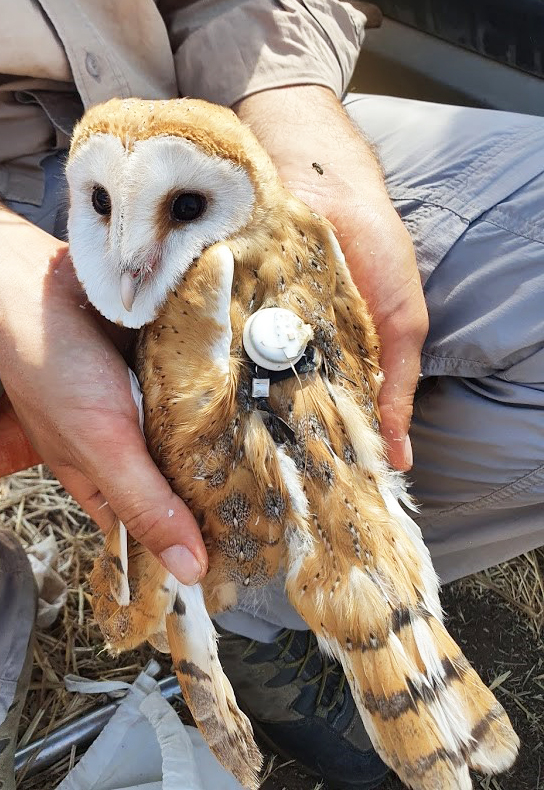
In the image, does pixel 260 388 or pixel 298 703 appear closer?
pixel 260 388

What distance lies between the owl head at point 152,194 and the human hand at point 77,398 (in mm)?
98

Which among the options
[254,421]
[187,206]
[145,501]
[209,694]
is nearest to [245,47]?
[187,206]

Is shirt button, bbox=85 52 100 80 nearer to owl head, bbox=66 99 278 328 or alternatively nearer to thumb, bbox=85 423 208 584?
owl head, bbox=66 99 278 328

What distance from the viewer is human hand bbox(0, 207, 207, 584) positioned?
1.09 m

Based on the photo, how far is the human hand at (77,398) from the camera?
1088 millimetres

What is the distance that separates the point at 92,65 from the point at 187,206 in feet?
1.93

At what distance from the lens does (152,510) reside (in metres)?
1.08

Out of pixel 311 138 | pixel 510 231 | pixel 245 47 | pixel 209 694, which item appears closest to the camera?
Result: pixel 209 694

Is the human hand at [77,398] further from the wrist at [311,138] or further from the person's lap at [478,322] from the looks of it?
the person's lap at [478,322]

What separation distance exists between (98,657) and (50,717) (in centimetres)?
18

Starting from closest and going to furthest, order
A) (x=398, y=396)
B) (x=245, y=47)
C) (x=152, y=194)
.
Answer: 1. (x=152, y=194)
2. (x=398, y=396)
3. (x=245, y=47)

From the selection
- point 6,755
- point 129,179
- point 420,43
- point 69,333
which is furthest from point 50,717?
point 420,43

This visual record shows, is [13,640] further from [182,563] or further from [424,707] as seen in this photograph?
[424,707]

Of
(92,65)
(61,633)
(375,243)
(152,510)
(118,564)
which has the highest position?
(92,65)
